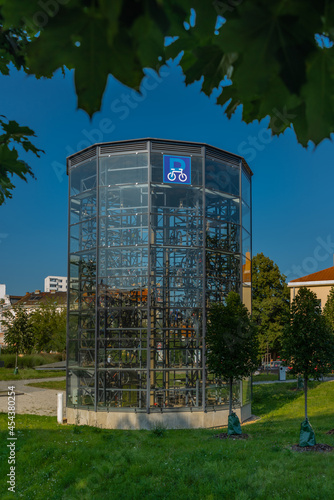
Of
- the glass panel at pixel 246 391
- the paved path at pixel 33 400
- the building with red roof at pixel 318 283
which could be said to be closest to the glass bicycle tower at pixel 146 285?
the glass panel at pixel 246 391

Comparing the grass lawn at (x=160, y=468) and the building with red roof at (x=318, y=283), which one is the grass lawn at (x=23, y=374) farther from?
the grass lawn at (x=160, y=468)

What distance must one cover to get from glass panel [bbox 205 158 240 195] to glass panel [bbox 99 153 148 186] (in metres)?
2.47

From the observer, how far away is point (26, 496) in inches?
313

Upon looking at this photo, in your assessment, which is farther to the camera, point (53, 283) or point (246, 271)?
point (53, 283)

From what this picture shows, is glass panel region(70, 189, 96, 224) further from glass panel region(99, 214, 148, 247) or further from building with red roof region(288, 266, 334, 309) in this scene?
building with red roof region(288, 266, 334, 309)

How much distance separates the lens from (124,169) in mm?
17562

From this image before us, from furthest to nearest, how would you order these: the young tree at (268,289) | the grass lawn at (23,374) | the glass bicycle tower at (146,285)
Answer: the young tree at (268,289)
the grass lawn at (23,374)
the glass bicycle tower at (146,285)

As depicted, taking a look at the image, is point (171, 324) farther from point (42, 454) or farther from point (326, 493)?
point (326, 493)

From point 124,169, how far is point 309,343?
8985 mm

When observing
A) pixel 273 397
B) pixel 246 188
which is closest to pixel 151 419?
pixel 273 397

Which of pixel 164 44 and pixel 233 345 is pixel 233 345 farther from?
pixel 164 44

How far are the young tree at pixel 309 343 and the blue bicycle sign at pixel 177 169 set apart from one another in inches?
263

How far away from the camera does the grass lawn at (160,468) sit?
24.4 feet

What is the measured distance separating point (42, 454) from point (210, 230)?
10.5 m
